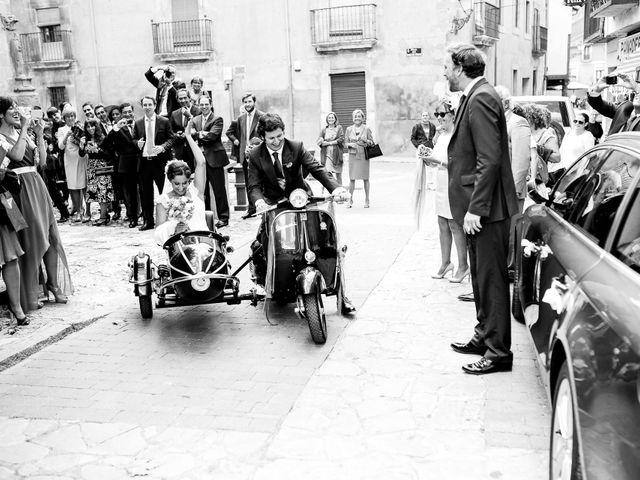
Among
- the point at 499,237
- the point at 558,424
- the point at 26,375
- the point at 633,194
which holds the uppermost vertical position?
the point at 633,194

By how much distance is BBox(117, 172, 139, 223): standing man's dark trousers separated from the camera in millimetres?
11438

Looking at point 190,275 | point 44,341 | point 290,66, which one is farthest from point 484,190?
point 290,66

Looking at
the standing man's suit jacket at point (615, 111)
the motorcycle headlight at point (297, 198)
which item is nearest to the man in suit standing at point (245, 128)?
the standing man's suit jacket at point (615, 111)

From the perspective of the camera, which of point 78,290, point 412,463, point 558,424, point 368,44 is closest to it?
point 558,424

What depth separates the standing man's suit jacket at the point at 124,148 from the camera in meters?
11.1

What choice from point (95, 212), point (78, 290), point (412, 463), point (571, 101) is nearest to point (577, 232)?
point (412, 463)

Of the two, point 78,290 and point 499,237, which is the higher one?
point 499,237

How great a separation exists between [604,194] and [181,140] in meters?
8.28

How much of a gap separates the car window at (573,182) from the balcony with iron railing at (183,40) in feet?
82.7

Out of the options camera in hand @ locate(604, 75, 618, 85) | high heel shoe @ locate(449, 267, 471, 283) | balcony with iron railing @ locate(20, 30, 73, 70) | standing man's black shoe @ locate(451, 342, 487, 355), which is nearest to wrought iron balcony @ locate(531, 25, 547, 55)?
balcony with iron railing @ locate(20, 30, 73, 70)

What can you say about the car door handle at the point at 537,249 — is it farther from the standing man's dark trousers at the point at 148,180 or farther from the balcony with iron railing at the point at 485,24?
the balcony with iron railing at the point at 485,24

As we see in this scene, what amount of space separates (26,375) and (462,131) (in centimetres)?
348

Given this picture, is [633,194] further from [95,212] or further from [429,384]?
[95,212]

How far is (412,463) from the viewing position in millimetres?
3602
